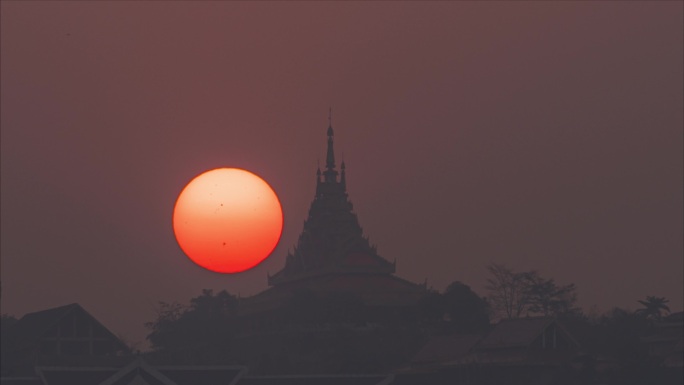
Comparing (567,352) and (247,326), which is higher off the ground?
(247,326)

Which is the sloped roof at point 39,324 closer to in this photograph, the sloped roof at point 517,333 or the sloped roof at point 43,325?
the sloped roof at point 43,325

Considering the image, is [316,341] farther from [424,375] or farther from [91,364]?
[91,364]

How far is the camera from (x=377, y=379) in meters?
47.3

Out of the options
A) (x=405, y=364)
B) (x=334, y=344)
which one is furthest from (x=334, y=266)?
(x=405, y=364)

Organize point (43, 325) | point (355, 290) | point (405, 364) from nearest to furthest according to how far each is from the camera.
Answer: point (43, 325) → point (405, 364) → point (355, 290)

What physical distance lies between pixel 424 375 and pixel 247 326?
32.5 meters

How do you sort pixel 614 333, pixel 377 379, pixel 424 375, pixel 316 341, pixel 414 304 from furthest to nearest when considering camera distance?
pixel 414 304, pixel 316 341, pixel 614 333, pixel 424 375, pixel 377 379

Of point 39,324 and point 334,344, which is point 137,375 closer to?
point 39,324

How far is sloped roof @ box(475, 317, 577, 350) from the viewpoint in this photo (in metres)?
62.5

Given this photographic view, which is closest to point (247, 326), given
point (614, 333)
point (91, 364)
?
point (614, 333)

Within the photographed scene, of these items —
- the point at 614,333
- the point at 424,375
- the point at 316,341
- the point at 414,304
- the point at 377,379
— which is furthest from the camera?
the point at 414,304

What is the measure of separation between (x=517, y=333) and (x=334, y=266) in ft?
95.9

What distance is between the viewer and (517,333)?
6353 cm

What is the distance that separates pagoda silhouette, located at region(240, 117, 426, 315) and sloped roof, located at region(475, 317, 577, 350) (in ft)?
70.4
